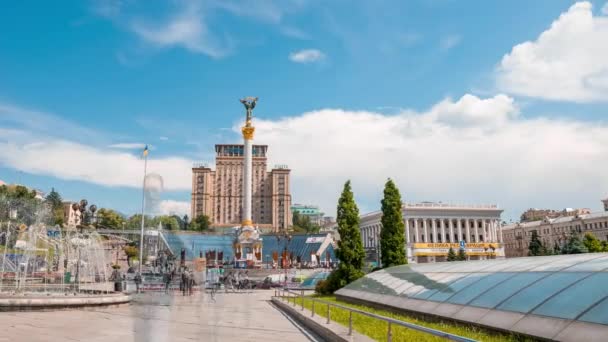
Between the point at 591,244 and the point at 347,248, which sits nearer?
the point at 347,248

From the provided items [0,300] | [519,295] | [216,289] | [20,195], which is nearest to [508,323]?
[519,295]

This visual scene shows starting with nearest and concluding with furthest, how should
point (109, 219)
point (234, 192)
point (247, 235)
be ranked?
point (247, 235) < point (109, 219) < point (234, 192)

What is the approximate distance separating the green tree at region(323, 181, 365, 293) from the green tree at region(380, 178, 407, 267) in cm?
164

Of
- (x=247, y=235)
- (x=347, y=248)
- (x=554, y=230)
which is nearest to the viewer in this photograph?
(x=347, y=248)

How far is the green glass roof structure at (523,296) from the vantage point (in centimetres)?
820

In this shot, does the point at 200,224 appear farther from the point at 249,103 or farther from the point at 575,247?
the point at 575,247

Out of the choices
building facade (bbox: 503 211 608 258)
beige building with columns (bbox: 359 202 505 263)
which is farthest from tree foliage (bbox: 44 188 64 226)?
building facade (bbox: 503 211 608 258)

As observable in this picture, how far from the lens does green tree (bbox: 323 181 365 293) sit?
26938 mm

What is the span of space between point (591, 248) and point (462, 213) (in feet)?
170

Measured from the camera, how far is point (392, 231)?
28422 millimetres

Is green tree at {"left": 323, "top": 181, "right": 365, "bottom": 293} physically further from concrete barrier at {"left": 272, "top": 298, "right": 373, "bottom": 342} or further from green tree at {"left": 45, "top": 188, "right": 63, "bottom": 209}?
green tree at {"left": 45, "top": 188, "right": 63, "bottom": 209}

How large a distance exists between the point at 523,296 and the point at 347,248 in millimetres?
17378

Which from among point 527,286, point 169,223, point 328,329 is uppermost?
point 169,223

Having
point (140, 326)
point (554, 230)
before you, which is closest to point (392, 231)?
point (140, 326)
